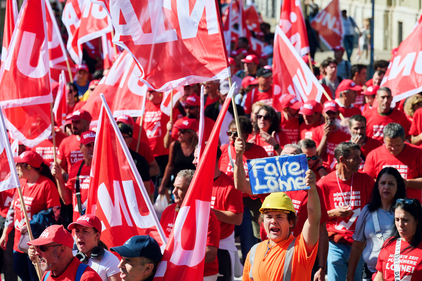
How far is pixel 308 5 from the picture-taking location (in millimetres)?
24234

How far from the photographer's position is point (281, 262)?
4316mm

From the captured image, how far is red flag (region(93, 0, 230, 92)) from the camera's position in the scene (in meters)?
5.70

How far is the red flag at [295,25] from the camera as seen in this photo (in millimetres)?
10258

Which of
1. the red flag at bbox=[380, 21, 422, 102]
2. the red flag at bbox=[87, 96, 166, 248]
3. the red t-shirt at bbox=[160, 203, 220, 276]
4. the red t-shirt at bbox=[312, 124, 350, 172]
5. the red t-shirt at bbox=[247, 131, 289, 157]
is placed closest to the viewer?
the red t-shirt at bbox=[160, 203, 220, 276]

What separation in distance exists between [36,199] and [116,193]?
4.32 ft

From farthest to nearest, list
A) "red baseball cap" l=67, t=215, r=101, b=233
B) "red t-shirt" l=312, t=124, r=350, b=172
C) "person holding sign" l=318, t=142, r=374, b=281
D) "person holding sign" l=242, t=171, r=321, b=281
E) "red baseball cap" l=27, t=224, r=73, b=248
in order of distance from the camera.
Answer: "red t-shirt" l=312, t=124, r=350, b=172
"person holding sign" l=318, t=142, r=374, b=281
"red baseball cap" l=67, t=215, r=101, b=233
"red baseball cap" l=27, t=224, r=73, b=248
"person holding sign" l=242, t=171, r=321, b=281

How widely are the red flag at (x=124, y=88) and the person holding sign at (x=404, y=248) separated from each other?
383cm

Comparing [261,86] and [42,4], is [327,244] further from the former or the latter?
[261,86]

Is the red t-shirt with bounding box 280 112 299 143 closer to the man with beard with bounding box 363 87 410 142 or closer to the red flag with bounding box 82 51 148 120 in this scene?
the man with beard with bounding box 363 87 410 142

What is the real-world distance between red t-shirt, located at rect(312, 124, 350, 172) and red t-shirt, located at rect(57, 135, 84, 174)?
2900 millimetres

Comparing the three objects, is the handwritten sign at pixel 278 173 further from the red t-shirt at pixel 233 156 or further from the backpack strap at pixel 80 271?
the red t-shirt at pixel 233 156

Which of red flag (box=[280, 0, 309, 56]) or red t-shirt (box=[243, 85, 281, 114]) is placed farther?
red t-shirt (box=[243, 85, 281, 114])

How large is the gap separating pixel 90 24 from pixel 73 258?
5358 mm

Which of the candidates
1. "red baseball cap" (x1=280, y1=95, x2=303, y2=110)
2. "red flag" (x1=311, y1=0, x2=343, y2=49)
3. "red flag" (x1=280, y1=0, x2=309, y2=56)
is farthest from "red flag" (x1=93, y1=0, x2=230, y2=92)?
"red flag" (x1=311, y1=0, x2=343, y2=49)
